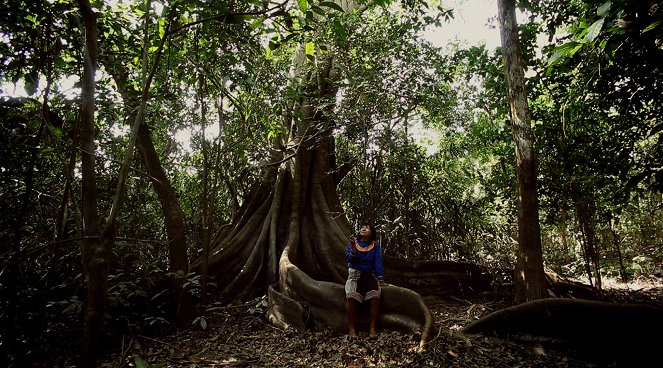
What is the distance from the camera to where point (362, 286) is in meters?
4.90

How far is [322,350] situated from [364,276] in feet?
3.69

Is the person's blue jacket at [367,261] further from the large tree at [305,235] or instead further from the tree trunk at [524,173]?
the tree trunk at [524,173]

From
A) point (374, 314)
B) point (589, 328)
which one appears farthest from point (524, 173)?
point (374, 314)

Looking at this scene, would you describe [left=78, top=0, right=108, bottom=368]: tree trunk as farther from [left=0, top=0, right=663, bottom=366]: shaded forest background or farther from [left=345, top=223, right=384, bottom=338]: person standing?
[left=345, top=223, right=384, bottom=338]: person standing

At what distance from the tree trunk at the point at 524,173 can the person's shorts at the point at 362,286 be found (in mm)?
1786

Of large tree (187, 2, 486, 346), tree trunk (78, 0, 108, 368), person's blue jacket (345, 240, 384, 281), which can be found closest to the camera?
tree trunk (78, 0, 108, 368)

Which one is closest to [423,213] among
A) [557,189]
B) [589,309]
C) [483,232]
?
[483,232]

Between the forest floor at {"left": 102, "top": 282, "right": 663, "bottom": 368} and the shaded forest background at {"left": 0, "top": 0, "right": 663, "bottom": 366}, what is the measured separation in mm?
376

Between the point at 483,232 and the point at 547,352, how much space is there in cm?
464

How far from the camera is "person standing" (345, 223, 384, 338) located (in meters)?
4.67

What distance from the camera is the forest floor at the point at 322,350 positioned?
12.0ft

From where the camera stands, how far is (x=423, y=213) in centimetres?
804

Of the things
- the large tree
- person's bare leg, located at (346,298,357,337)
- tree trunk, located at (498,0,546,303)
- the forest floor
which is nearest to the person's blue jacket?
the large tree

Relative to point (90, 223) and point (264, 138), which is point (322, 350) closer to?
A: point (90, 223)
